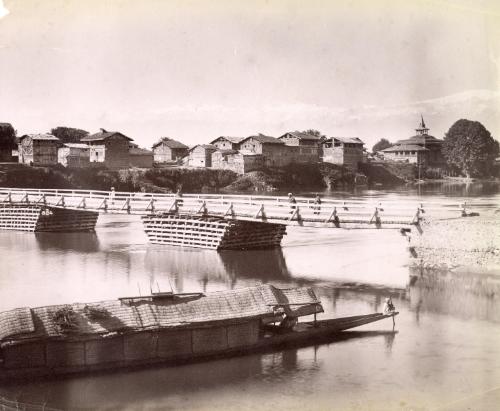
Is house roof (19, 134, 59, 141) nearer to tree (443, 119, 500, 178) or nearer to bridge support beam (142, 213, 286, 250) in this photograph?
bridge support beam (142, 213, 286, 250)

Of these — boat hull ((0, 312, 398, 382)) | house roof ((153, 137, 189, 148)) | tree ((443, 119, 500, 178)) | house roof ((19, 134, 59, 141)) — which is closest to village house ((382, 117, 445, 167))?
tree ((443, 119, 500, 178))

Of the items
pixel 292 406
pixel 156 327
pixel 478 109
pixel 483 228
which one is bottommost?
pixel 292 406

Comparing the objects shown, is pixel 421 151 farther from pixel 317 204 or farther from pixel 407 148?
pixel 317 204

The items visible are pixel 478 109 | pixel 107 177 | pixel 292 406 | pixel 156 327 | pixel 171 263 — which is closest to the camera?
pixel 292 406

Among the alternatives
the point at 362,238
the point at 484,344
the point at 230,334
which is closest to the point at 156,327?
the point at 230,334

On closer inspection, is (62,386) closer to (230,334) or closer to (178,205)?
(230,334)

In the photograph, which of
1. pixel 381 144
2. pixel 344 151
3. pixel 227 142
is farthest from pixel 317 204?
pixel 381 144
